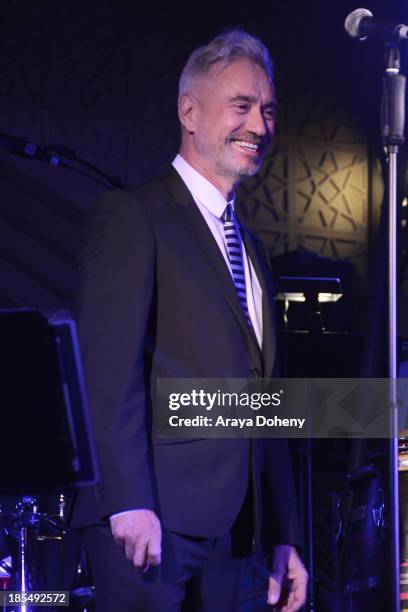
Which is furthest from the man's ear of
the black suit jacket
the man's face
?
the black suit jacket

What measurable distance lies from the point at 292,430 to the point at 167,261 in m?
2.39

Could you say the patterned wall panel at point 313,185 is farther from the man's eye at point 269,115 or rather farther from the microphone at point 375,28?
the man's eye at point 269,115

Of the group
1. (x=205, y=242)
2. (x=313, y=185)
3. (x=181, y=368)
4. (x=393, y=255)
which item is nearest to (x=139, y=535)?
(x=181, y=368)

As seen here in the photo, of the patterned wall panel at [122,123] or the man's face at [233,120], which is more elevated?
the patterned wall panel at [122,123]

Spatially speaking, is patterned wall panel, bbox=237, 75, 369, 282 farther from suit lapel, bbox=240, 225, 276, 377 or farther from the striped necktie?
the striped necktie

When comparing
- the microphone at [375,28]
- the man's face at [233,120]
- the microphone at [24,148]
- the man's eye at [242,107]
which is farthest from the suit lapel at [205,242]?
the microphone at [24,148]

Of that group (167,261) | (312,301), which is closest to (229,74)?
(167,261)

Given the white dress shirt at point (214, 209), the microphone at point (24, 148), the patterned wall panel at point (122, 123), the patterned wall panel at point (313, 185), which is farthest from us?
the patterned wall panel at point (313, 185)

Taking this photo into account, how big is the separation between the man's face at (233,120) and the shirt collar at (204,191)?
0.10 feet

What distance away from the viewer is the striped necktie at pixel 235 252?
182 cm

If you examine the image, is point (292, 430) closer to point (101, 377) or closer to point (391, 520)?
point (391, 520)

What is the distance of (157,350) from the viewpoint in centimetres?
171

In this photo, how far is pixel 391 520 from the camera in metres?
2.22

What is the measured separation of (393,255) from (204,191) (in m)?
0.66
